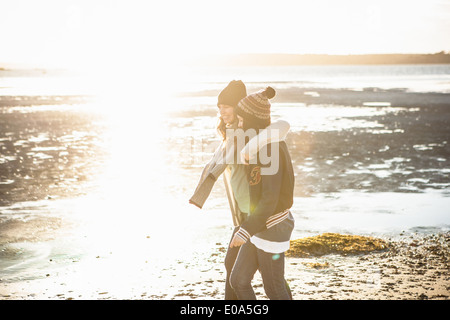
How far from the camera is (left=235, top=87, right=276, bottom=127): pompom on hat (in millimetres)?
4254

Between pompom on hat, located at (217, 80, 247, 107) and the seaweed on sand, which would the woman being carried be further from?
the seaweed on sand

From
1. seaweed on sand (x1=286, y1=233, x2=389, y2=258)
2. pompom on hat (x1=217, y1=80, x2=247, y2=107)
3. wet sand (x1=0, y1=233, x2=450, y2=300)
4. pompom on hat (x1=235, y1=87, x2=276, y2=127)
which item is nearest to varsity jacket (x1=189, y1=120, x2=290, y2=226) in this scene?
pompom on hat (x1=235, y1=87, x2=276, y2=127)

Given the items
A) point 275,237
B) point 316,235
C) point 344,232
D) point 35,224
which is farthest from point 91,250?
point 275,237

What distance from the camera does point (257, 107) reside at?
4.27 meters

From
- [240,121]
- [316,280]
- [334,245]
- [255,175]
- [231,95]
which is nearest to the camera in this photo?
[255,175]

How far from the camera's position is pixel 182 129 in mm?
26125

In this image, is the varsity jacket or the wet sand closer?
the varsity jacket

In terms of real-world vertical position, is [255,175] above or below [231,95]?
below

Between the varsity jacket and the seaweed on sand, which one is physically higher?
the varsity jacket

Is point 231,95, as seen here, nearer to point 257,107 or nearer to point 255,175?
point 257,107

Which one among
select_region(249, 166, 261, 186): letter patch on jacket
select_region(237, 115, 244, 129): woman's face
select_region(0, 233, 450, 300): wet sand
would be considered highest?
select_region(237, 115, 244, 129): woman's face

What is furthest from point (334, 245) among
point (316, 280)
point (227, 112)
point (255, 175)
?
point (255, 175)

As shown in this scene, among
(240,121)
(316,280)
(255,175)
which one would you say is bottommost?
(316,280)

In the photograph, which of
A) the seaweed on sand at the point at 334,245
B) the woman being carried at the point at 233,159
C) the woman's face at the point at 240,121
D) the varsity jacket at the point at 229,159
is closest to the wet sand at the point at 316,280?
the seaweed on sand at the point at 334,245
